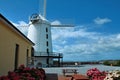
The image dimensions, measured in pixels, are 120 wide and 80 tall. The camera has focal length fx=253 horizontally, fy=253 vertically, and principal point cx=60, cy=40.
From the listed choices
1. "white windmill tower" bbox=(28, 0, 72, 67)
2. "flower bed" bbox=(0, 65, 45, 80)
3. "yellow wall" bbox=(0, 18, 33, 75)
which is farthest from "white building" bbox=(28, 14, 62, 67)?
"flower bed" bbox=(0, 65, 45, 80)

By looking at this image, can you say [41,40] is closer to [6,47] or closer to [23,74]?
[6,47]

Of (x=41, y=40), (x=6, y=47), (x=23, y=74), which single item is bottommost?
(x=23, y=74)

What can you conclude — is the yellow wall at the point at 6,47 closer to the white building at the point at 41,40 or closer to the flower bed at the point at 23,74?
the flower bed at the point at 23,74

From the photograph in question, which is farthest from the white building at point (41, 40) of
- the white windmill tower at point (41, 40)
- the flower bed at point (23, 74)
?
the flower bed at point (23, 74)

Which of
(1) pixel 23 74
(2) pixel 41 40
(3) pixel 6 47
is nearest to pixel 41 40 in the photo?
(2) pixel 41 40

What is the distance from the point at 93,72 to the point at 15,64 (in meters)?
5.74

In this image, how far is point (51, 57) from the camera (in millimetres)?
53438

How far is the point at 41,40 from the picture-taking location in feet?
172

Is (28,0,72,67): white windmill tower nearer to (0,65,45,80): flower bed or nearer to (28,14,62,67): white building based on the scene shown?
(28,14,62,67): white building

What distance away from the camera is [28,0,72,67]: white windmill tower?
52219 millimetres

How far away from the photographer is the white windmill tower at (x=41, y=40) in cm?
5222

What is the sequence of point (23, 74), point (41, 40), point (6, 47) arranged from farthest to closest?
1. point (41, 40)
2. point (6, 47)
3. point (23, 74)

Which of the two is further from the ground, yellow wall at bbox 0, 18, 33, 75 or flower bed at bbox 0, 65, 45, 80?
yellow wall at bbox 0, 18, 33, 75

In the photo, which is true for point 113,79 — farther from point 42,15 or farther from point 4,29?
point 42,15
